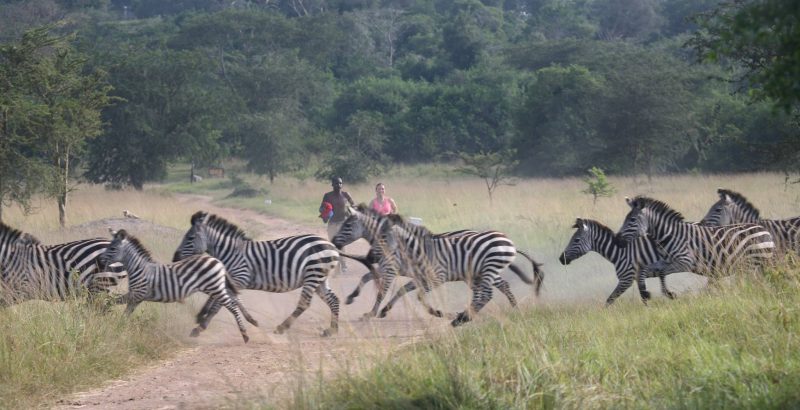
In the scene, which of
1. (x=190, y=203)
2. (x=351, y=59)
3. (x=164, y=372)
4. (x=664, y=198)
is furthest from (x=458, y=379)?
(x=351, y=59)

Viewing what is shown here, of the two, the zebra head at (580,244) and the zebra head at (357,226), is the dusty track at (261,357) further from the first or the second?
the zebra head at (580,244)

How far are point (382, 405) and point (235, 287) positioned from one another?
4377 mm

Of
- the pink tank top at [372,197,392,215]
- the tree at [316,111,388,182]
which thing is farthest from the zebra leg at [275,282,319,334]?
the tree at [316,111,388,182]

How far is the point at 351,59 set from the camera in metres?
57.8

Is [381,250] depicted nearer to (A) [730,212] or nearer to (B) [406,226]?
(B) [406,226]

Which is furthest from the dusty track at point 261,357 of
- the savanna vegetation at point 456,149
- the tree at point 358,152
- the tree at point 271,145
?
the tree at point 271,145

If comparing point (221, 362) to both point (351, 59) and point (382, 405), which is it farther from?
point (351, 59)

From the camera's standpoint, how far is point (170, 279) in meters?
9.38

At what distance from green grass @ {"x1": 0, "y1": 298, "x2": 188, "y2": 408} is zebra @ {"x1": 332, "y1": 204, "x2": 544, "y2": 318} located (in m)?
2.09

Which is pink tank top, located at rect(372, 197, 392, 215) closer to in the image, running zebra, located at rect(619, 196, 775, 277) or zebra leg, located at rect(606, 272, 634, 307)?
running zebra, located at rect(619, 196, 775, 277)

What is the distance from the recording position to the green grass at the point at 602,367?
5629 mm

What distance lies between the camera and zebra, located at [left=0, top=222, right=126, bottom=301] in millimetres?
9547

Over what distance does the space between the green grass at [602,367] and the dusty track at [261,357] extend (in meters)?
0.24

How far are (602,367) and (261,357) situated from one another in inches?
133
